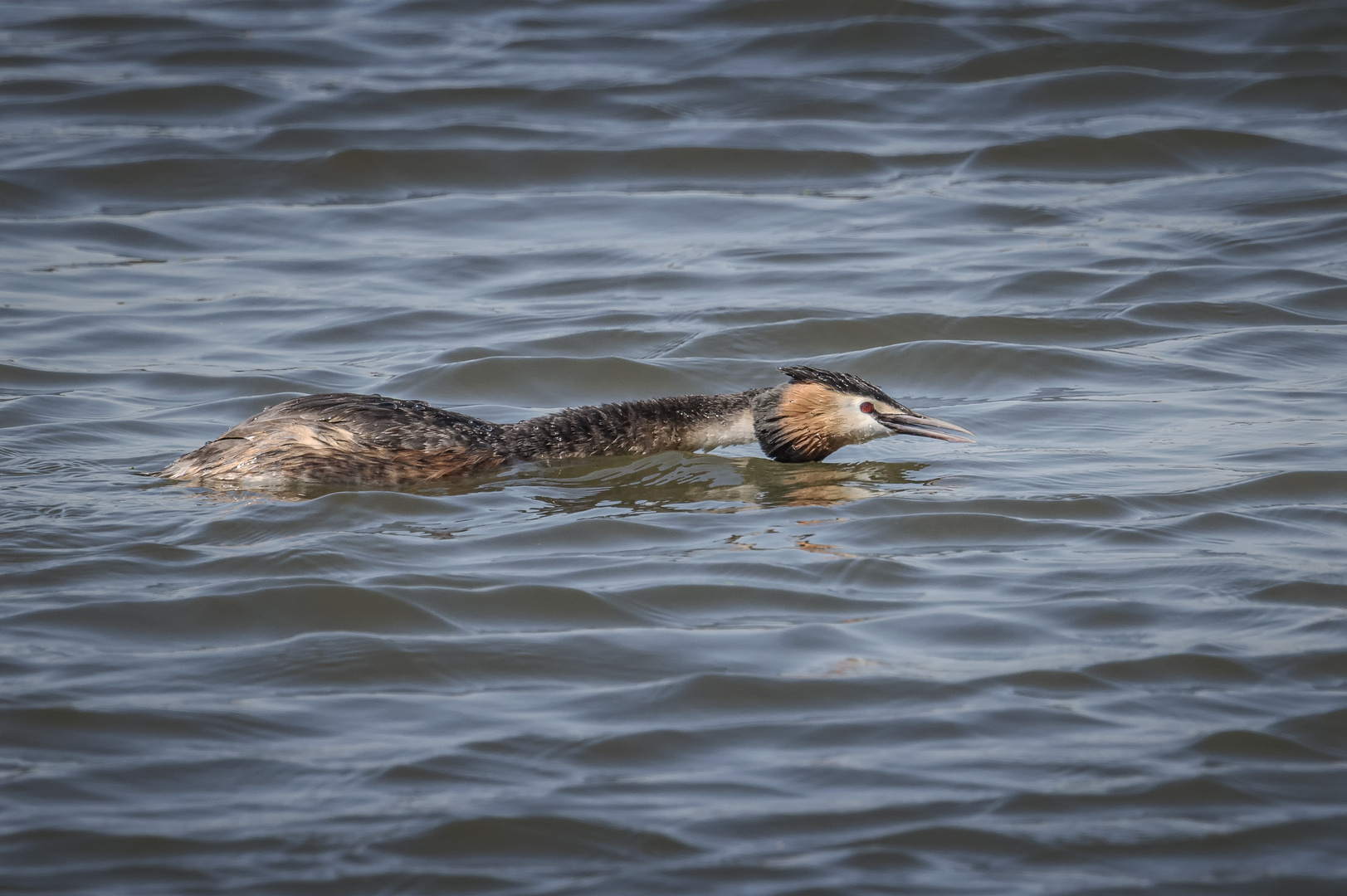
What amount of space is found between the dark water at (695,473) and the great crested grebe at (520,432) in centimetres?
15

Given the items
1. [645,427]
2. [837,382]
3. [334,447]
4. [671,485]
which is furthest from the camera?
[645,427]

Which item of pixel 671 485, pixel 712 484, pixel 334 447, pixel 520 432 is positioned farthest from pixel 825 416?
pixel 334 447

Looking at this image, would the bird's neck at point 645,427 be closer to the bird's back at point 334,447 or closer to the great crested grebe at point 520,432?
the great crested grebe at point 520,432

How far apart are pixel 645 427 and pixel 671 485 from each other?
0.46 metres

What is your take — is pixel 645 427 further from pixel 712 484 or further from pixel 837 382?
pixel 837 382

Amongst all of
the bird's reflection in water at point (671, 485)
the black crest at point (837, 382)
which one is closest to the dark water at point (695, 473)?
the bird's reflection in water at point (671, 485)

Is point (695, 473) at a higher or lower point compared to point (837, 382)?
lower

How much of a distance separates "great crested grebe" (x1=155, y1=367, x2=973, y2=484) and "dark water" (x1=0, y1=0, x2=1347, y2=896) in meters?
0.15

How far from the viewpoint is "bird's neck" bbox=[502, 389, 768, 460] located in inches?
306

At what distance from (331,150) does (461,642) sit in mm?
9350

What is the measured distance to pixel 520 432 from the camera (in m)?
7.75

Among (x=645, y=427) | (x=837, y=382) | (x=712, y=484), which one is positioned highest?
(x=837, y=382)

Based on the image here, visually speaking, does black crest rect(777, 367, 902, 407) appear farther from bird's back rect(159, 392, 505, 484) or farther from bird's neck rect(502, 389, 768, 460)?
bird's back rect(159, 392, 505, 484)

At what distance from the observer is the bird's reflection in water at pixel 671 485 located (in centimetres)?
713
